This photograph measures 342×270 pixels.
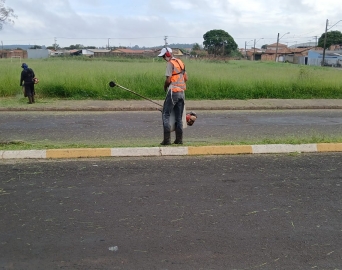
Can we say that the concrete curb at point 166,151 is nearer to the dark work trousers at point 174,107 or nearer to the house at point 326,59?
the dark work trousers at point 174,107

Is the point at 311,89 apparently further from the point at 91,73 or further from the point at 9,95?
the point at 9,95

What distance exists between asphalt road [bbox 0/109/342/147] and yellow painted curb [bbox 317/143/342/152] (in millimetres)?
1339

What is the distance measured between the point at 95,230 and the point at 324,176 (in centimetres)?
320

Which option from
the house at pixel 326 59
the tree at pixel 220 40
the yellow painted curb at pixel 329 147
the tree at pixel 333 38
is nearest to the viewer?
the yellow painted curb at pixel 329 147

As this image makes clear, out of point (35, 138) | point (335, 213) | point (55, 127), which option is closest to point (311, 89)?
point (55, 127)

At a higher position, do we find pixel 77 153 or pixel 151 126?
pixel 77 153

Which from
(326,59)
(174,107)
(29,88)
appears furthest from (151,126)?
(326,59)

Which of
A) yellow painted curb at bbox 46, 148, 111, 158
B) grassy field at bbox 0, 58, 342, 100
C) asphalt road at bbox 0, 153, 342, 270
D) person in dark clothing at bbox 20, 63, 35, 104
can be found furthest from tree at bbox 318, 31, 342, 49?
yellow painted curb at bbox 46, 148, 111, 158

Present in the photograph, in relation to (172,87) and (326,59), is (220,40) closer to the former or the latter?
(326,59)

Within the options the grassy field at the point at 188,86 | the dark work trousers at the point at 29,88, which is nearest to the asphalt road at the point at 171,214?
the dark work trousers at the point at 29,88

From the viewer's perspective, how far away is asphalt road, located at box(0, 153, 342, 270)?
3.56m

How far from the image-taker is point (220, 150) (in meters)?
6.87

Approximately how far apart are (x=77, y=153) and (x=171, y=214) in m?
2.80

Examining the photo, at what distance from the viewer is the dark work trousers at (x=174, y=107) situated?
7.22m
